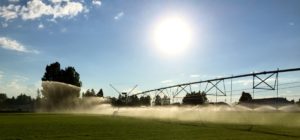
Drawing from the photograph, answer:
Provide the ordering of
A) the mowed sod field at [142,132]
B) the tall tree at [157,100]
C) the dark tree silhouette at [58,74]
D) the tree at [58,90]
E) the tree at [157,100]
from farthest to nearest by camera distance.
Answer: the dark tree silhouette at [58,74]
the tree at [58,90]
the tall tree at [157,100]
the tree at [157,100]
the mowed sod field at [142,132]

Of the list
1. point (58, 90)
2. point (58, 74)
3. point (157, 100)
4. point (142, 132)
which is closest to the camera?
point (142, 132)

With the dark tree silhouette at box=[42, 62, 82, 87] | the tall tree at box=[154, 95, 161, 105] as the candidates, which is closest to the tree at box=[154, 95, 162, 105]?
the tall tree at box=[154, 95, 161, 105]

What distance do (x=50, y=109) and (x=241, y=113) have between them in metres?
93.1

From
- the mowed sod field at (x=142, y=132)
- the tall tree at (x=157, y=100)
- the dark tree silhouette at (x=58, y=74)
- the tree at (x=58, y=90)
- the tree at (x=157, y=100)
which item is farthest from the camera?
the dark tree silhouette at (x=58, y=74)

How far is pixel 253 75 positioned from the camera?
169 ft

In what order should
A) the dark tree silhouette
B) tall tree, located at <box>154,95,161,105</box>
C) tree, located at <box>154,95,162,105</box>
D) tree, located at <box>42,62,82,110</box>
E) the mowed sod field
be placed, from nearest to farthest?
the mowed sod field, tree, located at <box>154,95,162,105</box>, tall tree, located at <box>154,95,161,105</box>, tree, located at <box>42,62,82,110</box>, the dark tree silhouette

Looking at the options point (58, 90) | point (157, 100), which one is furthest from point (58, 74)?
point (157, 100)

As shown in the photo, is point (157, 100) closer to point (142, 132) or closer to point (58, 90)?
point (58, 90)

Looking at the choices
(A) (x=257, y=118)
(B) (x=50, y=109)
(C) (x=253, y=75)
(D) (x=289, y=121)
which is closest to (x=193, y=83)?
(C) (x=253, y=75)

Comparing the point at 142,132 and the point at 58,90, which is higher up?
the point at 58,90

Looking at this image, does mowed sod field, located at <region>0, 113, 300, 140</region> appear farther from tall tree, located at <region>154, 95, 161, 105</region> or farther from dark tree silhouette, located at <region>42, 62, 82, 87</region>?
dark tree silhouette, located at <region>42, 62, 82, 87</region>

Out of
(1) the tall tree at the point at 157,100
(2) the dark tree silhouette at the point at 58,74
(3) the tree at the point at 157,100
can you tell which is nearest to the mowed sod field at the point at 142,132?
(3) the tree at the point at 157,100

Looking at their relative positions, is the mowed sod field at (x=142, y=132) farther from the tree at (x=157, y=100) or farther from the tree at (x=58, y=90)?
the tree at (x=58, y=90)

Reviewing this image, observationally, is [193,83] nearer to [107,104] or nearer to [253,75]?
[253,75]
